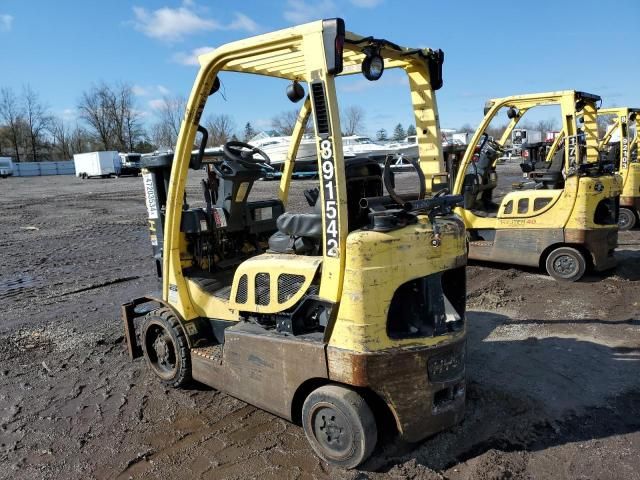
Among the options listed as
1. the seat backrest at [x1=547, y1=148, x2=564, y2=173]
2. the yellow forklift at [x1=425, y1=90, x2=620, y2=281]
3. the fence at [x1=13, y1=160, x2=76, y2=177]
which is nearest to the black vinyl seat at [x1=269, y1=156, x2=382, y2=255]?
the yellow forklift at [x1=425, y1=90, x2=620, y2=281]

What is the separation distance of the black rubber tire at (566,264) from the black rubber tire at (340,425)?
17.9 feet

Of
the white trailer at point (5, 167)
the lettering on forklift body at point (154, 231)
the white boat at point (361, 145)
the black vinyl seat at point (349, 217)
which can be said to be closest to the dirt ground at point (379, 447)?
the lettering on forklift body at point (154, 231)

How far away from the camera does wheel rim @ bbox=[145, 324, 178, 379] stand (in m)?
4.43

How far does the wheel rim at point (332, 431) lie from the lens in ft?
10.1

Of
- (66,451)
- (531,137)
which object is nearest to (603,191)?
(66,451)

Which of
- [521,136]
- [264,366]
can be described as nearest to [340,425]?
[264,366]

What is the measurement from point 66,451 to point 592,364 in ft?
14.3

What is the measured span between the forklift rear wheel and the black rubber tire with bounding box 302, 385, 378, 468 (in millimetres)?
10560

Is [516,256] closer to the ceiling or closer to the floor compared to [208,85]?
closer to the floor

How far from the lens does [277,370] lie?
11.1ft

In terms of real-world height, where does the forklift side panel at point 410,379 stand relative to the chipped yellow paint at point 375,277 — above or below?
below

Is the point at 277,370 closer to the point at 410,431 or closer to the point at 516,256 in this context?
the point at 410,431

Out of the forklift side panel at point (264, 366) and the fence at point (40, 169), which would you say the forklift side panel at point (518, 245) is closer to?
the forklift side panel at point (264, 366)

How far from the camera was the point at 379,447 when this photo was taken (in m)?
3.34
